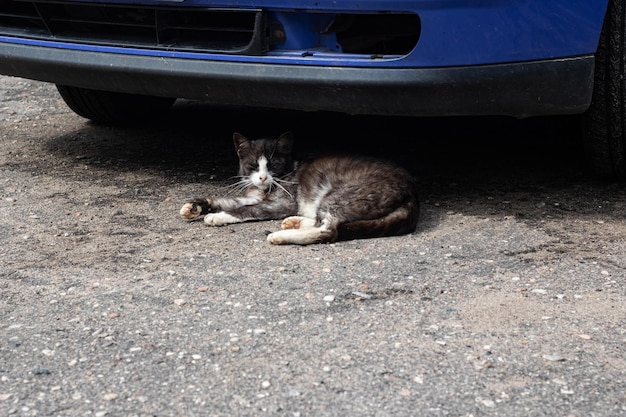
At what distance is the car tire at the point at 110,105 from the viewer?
557 cm

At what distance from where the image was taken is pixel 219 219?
13.8 feet

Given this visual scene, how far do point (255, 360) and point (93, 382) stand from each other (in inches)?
17.9

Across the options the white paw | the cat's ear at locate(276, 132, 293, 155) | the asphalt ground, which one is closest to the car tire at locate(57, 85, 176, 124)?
the asphalt ground

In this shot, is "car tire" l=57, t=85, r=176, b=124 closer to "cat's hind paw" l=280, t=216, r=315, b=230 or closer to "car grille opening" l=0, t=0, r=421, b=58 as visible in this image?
"car grille opening" l=0, t=0, r=421, b=58

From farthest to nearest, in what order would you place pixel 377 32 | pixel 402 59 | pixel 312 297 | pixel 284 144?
pixel 284 144, pixel 377 32, pixel 402 59, pixel 312 297

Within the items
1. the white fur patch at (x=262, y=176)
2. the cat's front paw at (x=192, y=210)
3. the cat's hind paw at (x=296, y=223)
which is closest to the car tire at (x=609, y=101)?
the cat's hind paw at (x=296, y=223)

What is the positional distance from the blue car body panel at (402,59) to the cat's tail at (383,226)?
41cm

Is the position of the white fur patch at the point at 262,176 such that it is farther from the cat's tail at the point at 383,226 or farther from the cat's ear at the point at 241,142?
the cat's tail at the point at 383,226

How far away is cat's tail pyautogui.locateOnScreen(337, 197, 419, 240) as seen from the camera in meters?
3.93

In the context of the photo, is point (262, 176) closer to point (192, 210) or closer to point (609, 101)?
point (192, 210)

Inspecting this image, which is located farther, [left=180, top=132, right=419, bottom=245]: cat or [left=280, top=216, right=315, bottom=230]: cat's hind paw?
[left=280, top=216, right=315, bottom=230]: cat's hind paw

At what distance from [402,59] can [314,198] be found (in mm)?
879

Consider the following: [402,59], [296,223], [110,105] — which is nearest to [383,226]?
[296,223]

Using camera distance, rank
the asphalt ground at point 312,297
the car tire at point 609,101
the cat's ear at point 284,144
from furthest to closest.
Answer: the cat's ear at point 284,144 < the car tire at point 609,101 < the asphalt ground at point 312,297
